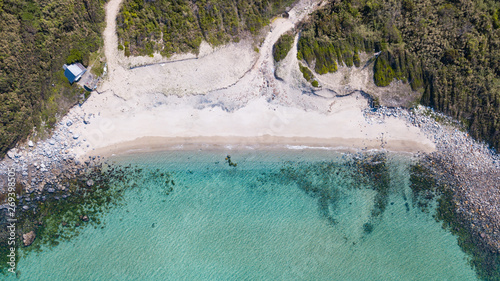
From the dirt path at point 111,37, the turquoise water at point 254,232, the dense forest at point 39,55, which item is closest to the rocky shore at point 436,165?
the dense forest at point 39,55

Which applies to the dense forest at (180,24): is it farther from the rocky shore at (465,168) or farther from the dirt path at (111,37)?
the rocky shore at (465,168)

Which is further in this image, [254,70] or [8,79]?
[254,70]

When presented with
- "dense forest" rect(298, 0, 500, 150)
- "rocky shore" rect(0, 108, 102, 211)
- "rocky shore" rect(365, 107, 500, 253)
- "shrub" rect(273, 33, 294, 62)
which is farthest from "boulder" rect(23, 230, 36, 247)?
"rocky shore" rect(365, 107, 500, 253)

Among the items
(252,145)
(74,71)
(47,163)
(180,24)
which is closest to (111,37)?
(74,71)

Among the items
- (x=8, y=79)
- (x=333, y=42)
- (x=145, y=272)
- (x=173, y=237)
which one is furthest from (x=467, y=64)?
(x=8, y=79)

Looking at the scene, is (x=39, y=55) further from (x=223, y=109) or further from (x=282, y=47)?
(x=282, y=47)

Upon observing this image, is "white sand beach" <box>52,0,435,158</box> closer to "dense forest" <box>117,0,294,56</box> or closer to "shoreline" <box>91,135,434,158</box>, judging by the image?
"shoreline" <box>91,135,434,158</box>

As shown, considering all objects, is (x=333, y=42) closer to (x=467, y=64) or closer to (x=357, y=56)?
(x=357, y=56)
